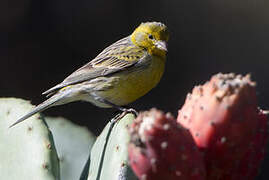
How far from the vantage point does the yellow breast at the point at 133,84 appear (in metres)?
3.98

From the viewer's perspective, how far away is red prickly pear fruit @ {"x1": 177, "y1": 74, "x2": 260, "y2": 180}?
1712mm

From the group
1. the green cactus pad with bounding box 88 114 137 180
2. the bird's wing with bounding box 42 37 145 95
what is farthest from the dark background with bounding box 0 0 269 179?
A: the green cactus pad with bounding box 88 114 137 180

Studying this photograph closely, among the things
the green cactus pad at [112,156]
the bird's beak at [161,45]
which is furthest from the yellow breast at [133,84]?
the green cactus pad at [112,156]

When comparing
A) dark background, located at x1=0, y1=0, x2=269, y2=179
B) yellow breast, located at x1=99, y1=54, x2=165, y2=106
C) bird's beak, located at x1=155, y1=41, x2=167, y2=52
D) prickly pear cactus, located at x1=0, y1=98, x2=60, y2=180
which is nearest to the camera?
prickly pear cactus, located at x1=0, y1=98, x2=60, y2=180

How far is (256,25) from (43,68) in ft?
10.4

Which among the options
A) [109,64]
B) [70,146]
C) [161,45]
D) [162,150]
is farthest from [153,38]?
[162,150]

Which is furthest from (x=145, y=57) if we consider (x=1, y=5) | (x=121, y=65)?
(x=1, y=5)

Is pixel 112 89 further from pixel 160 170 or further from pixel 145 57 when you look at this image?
pixel 160 170

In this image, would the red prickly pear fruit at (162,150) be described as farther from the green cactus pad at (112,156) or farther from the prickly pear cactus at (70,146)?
the prickly pear cactus at (70,146)

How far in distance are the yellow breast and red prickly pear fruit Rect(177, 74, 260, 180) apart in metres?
2.13

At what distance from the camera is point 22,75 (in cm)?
777

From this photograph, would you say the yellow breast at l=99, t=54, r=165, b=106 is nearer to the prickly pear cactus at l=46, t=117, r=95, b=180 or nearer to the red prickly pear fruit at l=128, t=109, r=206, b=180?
the prickly pear cactus at l=46, t=117, r=95, b=180

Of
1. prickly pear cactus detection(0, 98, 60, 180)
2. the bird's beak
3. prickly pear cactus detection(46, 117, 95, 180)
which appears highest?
the bird's beak

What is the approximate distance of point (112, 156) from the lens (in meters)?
2.43
